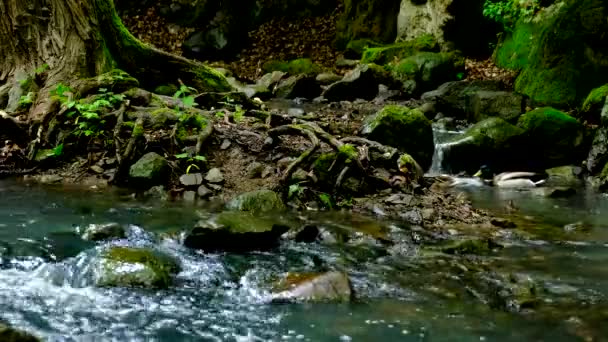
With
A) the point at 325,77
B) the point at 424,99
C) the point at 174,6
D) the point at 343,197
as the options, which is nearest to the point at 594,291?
the point at 343,197

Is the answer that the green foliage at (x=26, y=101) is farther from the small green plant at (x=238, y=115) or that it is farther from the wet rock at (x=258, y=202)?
the wet rock at (x=258, y=202)

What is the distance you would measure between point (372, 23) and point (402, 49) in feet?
11.6

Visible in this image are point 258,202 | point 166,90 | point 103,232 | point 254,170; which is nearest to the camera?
point 103,232

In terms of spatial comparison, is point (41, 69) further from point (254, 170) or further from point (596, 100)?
point (596, 100)

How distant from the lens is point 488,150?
966cm

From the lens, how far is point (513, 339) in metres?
3.71

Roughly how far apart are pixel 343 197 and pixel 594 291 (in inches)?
120

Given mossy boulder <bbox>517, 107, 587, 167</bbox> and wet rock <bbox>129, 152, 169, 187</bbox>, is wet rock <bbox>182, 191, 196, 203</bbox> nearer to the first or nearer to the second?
wet rock <bbox>129, 152, 169, 187</bbox>

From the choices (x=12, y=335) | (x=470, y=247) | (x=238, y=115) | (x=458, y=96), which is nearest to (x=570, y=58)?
(x=458, y=96)

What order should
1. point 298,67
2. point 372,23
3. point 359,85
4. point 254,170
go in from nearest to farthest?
point 254,170 → point 359,85 → point 298,67 → point 372,23

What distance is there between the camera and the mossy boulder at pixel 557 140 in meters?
9.77

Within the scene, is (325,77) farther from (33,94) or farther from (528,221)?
(528,221)

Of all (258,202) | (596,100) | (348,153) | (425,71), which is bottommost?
(258,202)

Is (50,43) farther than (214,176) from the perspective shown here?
Yes
